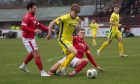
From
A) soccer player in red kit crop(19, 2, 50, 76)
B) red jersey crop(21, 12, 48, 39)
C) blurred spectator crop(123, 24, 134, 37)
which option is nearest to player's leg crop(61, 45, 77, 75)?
soccer player in red kit crop(19, 2, 50, 76)

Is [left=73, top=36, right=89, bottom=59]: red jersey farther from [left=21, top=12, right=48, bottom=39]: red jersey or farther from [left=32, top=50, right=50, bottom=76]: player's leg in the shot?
[left=32, top=50, right=50, bottom=76]: player's leg

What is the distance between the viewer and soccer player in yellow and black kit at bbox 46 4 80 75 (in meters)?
12.9

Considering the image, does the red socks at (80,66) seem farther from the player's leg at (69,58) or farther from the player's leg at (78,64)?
the player's leg at (69,58)

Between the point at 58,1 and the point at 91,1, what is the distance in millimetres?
6721

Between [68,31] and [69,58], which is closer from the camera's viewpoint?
[69,58]

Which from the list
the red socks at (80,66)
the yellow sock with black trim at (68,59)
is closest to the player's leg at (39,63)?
the yellow sock with black trim at (68,59)

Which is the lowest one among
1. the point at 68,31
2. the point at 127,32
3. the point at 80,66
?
the point at 127,32

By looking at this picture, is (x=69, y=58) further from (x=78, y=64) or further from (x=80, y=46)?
(x=80, y=46)

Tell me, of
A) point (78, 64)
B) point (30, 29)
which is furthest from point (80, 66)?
point (30, 29)

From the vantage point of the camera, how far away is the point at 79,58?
13641 mm

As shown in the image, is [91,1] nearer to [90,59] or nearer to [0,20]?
[0,20]

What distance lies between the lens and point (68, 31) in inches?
526

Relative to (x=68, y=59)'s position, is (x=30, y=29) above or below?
above

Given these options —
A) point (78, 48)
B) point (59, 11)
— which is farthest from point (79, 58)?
point (59, 11)
